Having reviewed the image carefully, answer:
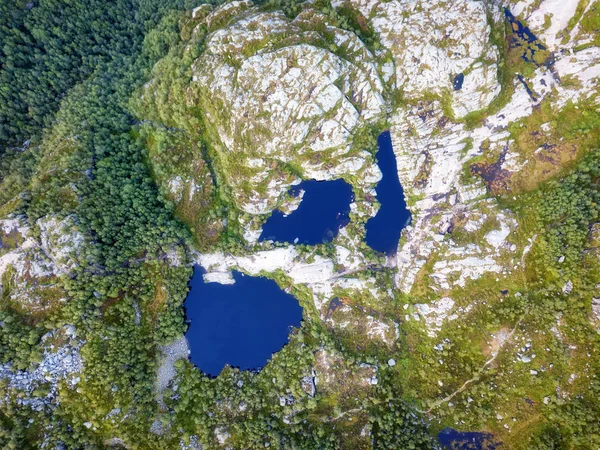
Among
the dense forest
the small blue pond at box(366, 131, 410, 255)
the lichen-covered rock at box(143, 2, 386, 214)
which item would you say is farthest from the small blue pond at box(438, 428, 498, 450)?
the lichen-covered rock at box(143, 2, 386, 214)

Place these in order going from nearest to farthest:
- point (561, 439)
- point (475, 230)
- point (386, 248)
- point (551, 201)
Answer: point (561, 439)
point (551, 201)
point (475, 230)
point (386, 248)

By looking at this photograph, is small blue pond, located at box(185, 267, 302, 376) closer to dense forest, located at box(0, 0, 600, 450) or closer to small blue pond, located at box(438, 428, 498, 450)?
dense forest, located at box(0, 0, 600, 450)

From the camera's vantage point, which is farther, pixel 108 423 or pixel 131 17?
pixel 131 17

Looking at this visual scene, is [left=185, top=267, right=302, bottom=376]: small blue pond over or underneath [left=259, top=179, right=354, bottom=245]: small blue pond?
underneath

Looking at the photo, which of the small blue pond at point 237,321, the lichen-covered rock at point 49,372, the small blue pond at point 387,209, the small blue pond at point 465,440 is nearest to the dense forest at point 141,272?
the lichen-covered rock at point 49,372

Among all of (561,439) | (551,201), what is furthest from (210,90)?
(561,439)

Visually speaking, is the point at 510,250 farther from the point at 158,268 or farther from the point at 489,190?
the point at 158,268

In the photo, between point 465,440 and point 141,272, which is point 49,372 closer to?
point 141,272
